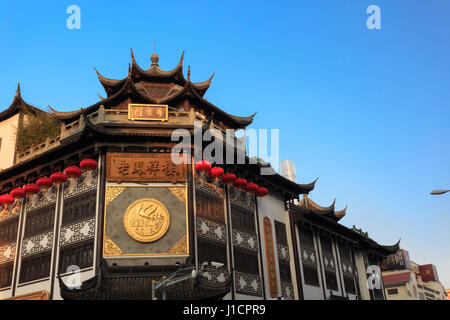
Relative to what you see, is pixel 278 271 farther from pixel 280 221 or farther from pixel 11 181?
pixel 11 181

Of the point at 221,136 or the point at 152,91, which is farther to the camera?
the point at 152,91

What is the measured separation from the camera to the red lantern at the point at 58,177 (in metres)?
23.1

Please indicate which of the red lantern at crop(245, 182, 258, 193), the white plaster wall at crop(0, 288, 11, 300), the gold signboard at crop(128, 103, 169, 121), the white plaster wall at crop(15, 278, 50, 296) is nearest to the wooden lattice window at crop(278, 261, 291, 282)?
the red lantern at crop(245, 182, 258, 193)

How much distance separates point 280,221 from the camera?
95.5 feet

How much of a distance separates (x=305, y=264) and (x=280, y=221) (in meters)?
3.21

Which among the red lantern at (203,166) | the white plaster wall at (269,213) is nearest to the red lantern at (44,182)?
the red lantern at (203,166)

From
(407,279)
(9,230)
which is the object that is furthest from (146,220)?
(407,279)

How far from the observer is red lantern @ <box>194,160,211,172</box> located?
22.9 m

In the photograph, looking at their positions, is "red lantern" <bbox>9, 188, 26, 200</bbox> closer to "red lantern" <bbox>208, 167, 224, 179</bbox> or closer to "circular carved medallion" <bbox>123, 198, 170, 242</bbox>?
"circular carved medallion" <bbox>123, 198, 170, 242</bbox>

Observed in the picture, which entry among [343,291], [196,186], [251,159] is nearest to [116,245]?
[196,186]

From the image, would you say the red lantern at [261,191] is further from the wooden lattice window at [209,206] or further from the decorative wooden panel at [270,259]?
the wooden lattice window at [209,206]

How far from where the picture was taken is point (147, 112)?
79.4 feet
